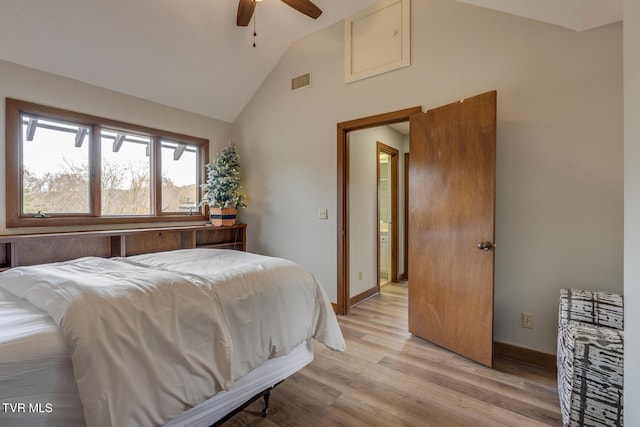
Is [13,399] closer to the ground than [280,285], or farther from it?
closer to the ground

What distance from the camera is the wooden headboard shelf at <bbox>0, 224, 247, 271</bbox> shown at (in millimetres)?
2389

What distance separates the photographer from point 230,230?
4.11m

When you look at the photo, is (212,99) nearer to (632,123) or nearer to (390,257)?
(390,257)

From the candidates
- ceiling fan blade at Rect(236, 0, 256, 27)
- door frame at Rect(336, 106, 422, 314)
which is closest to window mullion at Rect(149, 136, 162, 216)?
ceiling fan blade at Rect(236, 0, 256, 27)

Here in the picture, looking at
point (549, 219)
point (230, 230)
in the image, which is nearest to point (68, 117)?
point (230, 230)

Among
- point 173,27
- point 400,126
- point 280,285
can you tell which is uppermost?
point 173,27

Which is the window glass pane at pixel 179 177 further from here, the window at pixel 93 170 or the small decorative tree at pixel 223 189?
the small decorative tree at pixel 223 189

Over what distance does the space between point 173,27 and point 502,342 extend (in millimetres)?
4113

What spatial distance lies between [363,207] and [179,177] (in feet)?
8.18

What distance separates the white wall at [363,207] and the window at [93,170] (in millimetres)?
2106

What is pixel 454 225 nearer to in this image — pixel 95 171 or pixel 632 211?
pixel 632 211

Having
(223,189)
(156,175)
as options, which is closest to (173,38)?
(156,175)

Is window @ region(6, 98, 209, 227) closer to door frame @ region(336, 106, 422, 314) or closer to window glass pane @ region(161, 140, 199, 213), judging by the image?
window glass pane @ region(161, 140, 199, 213)

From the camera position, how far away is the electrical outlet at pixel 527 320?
2186 mm
